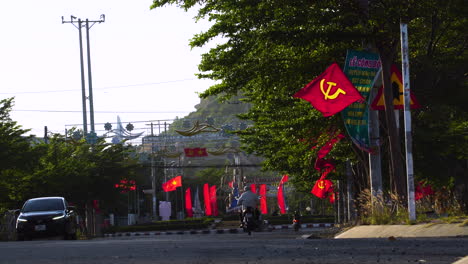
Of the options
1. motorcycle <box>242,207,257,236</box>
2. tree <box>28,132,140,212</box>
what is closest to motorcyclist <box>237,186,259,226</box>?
motorcycle <box>242,207,257,236</box>

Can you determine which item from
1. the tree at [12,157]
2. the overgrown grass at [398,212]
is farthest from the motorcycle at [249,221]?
the tree at [12,157]

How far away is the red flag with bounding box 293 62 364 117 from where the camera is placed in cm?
2081

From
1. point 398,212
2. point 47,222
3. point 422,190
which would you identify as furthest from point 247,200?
point 422,190

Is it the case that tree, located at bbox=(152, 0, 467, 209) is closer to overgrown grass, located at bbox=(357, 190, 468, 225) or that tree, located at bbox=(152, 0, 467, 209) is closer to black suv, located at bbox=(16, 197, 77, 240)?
overgrown grass, located at bbox=(357, 190, 468, 225)

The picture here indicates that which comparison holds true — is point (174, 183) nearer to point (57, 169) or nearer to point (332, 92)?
point (57, 169)

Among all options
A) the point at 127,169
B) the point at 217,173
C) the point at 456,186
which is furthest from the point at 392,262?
the point at 217,173

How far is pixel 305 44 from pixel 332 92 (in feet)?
6.41

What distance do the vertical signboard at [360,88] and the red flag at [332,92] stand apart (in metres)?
0.28

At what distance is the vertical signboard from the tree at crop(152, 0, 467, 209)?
0.43 meters

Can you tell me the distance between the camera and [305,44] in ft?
73.7

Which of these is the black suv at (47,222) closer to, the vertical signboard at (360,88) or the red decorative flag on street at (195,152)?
the vertical signboard at (360,88)

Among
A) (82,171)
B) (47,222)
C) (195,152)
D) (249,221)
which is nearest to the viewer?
(47,222)

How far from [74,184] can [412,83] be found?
106 ft

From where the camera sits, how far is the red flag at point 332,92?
20812mm
